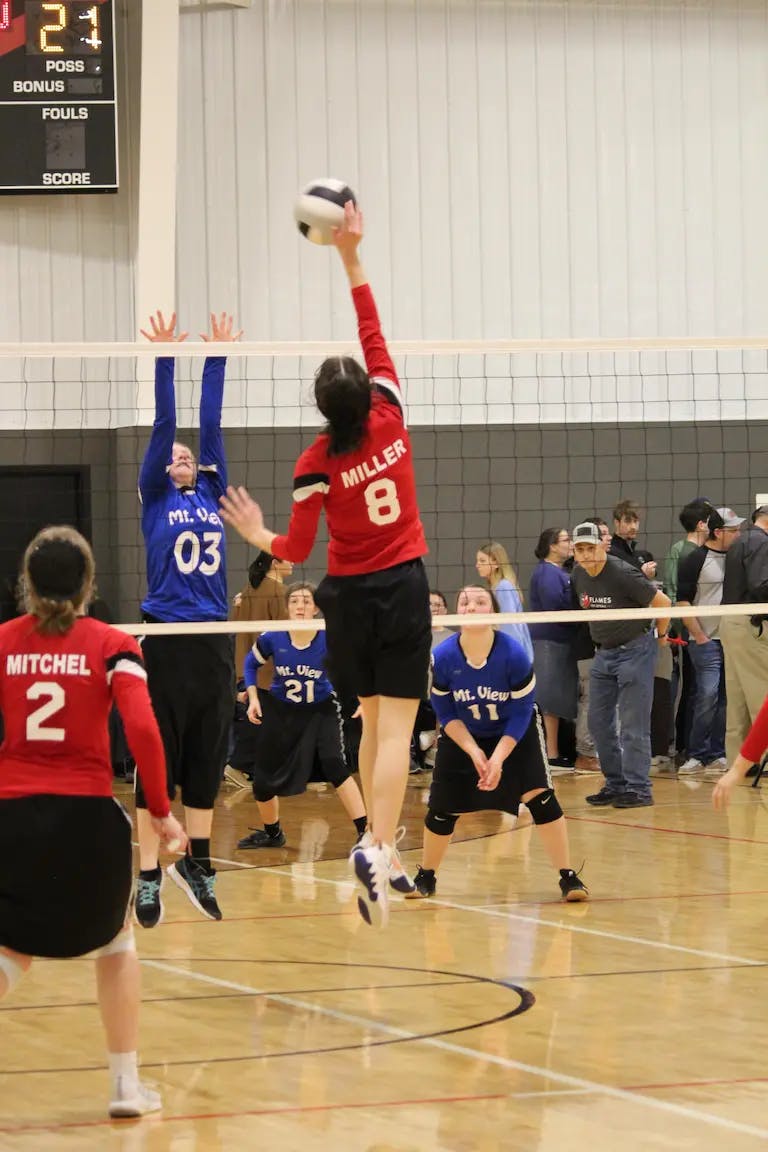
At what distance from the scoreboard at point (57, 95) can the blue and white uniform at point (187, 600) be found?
6.66 meters

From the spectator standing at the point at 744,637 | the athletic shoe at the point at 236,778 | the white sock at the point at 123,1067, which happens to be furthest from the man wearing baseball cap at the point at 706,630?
the white sock at the point at 123,1067

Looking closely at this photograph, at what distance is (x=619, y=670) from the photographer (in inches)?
445

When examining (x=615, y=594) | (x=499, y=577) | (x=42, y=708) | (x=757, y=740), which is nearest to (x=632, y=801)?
Result: (x=615, y=594)

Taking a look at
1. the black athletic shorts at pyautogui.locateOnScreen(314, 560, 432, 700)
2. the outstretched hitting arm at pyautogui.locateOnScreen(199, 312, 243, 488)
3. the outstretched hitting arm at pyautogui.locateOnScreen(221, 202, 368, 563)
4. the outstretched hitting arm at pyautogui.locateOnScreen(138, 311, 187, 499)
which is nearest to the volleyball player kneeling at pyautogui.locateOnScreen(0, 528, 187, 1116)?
the outstretched hitting arm at pyautogui.locateOnScreen(221, 202, 368, 563)

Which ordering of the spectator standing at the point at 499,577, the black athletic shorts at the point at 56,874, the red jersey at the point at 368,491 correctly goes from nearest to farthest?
the black athletic shorts at the point at 56,874 → the red jersey at the point at 368,491 → the spectator standing at the point at 499,577

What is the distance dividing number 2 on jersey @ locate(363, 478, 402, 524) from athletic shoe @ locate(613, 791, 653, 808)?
6.12m

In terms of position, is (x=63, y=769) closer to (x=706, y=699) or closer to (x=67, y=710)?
(x=67, y=710)

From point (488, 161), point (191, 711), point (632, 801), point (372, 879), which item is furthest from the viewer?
point (488, 161)

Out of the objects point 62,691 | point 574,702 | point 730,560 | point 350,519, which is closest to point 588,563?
point 730,560

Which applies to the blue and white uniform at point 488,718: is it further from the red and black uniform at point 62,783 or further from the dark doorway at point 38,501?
the dark doorway at point 38,501

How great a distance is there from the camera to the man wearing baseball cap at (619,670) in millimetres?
11109

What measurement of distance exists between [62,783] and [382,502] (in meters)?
1.50

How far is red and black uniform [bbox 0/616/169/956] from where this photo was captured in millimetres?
4484

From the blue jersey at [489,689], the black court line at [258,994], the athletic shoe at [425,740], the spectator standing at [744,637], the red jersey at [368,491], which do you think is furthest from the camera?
the athletic shoe at [425,740]
